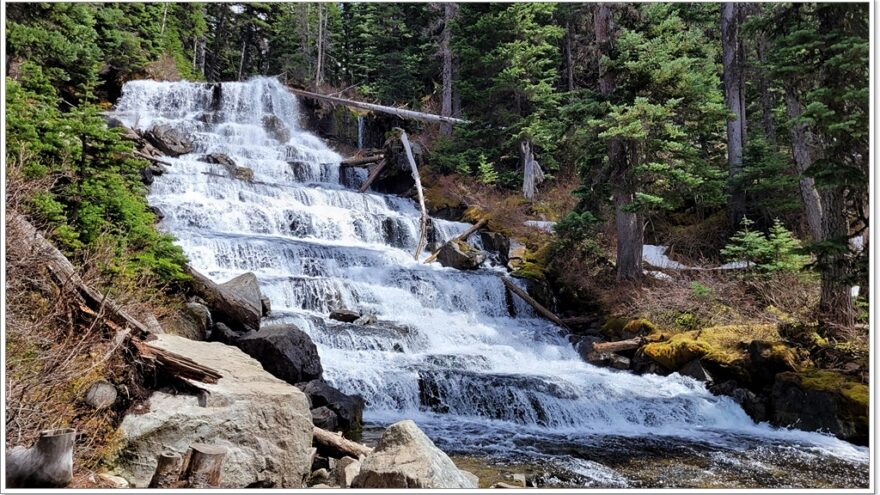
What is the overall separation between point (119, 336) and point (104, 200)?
12.2 ft

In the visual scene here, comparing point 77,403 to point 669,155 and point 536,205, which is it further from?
point 536,205

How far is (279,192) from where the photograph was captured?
2050cm

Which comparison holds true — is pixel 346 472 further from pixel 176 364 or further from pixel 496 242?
pixel 496 242

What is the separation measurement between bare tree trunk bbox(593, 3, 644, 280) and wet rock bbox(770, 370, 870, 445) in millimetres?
6077

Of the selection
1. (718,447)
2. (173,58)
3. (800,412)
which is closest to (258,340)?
(718,447)

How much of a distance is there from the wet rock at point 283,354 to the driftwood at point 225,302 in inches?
33.4

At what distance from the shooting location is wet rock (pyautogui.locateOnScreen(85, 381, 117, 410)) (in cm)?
546

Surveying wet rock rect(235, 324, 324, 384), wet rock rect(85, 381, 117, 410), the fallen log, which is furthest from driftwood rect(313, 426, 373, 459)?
the fallen log

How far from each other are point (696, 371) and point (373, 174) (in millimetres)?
17380

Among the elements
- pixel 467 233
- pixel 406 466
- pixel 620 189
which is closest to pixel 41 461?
pixel 406 466

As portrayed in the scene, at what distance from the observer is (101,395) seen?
5.53 m

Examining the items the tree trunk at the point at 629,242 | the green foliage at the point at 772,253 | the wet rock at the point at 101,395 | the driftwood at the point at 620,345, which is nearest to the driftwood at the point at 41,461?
the wet rock at the point at 101,395

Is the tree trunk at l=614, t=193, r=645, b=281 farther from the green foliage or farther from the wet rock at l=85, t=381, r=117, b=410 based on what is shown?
the wet rock at l=85, t=381, r=117, b=410

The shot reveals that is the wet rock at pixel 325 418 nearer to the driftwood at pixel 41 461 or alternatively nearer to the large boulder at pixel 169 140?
the driftwood at pixel 41 461
